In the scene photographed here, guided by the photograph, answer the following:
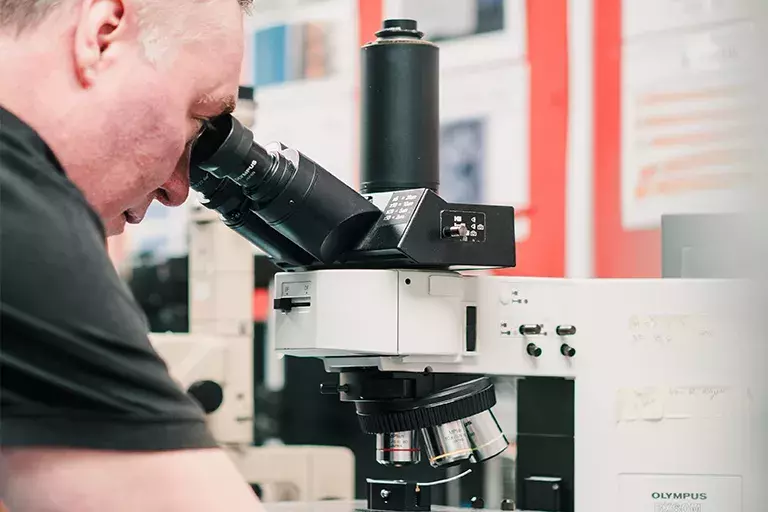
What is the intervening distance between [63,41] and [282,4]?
208cm

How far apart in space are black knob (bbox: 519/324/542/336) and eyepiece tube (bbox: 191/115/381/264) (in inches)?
9.8

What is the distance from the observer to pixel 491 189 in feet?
8.05

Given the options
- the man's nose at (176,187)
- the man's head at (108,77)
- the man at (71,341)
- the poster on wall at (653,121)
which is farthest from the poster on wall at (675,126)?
the man at (71,341)

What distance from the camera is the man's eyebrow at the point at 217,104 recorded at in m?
1.00

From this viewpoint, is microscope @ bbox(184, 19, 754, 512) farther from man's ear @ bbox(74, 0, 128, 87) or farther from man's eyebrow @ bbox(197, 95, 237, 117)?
man's ear @ bbox(74, 0, 128, 87)

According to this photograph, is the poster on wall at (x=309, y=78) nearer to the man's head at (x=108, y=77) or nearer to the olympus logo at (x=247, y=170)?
the olympus logo at (x=247, y=170)

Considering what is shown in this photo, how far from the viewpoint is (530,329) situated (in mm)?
1382

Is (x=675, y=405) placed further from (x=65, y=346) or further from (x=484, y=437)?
(x=65, y=346)

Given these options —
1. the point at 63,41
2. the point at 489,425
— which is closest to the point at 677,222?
the point at 489,425

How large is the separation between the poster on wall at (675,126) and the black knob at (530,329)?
795 millimetres

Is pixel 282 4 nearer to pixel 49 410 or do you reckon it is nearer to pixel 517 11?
pixel 517 11

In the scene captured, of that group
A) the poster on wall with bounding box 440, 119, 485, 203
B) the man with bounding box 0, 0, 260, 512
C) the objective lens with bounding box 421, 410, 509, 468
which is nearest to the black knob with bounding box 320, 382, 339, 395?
the objective lens with bounding box 421, 410, 509, 468

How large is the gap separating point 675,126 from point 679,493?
1.00 meters

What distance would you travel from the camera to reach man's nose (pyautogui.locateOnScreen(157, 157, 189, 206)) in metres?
1.15
